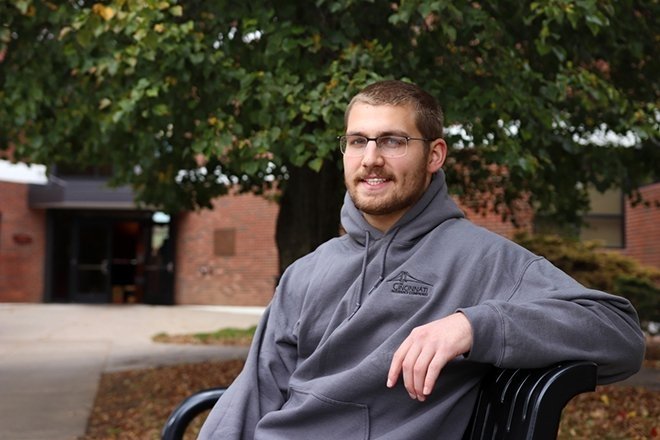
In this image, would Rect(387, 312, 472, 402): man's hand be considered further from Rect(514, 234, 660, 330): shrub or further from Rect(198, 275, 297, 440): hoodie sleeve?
Rect(514, 234, 660, 330): shrub

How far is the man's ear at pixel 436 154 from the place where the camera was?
219cm

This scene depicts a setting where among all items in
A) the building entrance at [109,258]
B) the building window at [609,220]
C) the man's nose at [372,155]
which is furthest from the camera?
the building entrance at [109,258]

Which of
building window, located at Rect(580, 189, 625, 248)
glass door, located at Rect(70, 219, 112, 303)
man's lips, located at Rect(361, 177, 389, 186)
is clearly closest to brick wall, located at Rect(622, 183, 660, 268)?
building window, located at Rect(580, 189, 625, 248)

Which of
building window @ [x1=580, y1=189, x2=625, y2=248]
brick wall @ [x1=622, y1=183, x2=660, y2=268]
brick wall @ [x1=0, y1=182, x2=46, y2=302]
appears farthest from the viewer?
brick wall @ [x1=0, y1=182, x2=46, y2=302]

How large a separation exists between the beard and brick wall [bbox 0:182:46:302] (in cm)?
2139

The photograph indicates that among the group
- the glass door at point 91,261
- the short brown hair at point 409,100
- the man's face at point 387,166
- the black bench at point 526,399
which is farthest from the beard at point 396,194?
the glass door at point 91,261

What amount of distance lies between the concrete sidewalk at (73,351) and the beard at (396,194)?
470 cm

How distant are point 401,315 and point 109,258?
74.4ft

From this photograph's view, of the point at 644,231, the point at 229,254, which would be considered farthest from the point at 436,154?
the point at 229,254

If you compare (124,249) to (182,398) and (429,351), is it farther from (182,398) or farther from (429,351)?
(429,351)

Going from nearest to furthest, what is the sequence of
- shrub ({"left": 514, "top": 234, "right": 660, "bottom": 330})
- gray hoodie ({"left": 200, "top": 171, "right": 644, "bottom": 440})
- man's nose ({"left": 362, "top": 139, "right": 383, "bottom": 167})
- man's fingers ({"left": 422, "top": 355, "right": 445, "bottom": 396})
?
1. man's fingers ({"left": 422, "top": 355, "right": 445, "bottom": 396})
2. gray hoodie ({"left": 200, "top": 171, "right": 644, "bottom": 440})
3. man's nose ({"left": 362, "top": 139, "right": 383, "bottom": 167})
4. shrub ({"left": 514, "top": 234, "right": 660, "bottom": 330})

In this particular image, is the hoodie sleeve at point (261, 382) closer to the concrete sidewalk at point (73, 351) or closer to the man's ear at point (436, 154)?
the man's ear at point (436, 154)

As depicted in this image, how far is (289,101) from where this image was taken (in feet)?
15.5

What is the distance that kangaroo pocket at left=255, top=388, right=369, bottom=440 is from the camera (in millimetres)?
2051
